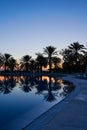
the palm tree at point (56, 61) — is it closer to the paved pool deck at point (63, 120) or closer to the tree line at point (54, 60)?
the tree line at point (54, 60)

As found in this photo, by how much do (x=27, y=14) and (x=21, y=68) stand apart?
44.3 meters

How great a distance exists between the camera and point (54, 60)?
56.5 m

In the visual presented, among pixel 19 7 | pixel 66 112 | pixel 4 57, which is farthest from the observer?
pixel 4 57

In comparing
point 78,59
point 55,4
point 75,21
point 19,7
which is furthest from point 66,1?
point 78,59

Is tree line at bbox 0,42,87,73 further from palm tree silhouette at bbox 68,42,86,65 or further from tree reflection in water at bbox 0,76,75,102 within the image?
tree reflection in water at bbox 0,76,75,102

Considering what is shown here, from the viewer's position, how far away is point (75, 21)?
25.0 metres

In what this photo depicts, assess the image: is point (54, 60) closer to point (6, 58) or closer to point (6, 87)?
point (6, 58)

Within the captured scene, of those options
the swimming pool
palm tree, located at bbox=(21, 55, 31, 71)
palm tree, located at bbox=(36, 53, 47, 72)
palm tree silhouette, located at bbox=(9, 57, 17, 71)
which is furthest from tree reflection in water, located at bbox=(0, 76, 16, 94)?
palm tree silhouette, located at bbox=(9, 57, 17, 71)

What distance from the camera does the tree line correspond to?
161 ft

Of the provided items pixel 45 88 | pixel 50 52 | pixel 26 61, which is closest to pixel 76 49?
pixel 50 52

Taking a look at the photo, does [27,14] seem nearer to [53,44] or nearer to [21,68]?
[53,44]

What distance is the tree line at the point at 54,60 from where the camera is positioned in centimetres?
4922

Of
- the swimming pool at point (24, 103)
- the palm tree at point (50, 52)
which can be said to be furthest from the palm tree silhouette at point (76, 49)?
the swimming pool at point (24, 103)

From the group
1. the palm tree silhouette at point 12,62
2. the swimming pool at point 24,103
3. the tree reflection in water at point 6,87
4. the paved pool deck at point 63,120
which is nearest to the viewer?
the paved pool deck at point 63,120
